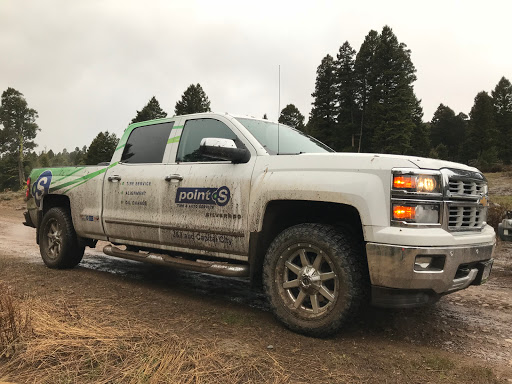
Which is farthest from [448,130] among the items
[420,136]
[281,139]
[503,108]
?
[281,139]

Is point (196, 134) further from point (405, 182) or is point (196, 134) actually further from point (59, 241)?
point (59, 241)

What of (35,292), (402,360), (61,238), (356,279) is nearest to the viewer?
(402,360)

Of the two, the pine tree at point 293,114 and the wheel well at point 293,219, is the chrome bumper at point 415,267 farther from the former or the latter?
the pine tree at point 293,114

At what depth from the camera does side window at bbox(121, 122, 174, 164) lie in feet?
15.1

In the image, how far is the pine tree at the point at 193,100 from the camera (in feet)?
155

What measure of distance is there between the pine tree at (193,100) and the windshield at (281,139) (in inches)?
1726

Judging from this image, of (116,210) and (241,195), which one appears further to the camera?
(116,210)

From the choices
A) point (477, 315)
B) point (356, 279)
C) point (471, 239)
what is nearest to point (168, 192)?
point (356, 279)

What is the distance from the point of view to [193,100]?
1875 inches

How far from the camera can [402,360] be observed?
108 inches

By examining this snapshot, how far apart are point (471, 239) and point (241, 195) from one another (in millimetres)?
1920

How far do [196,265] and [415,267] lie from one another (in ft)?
6.67

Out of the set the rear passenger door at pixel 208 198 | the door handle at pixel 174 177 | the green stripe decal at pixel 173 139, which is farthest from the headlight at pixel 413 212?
the green stripe decal at pixel 173 139

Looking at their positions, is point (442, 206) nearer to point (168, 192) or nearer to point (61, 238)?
point (168, 192)
